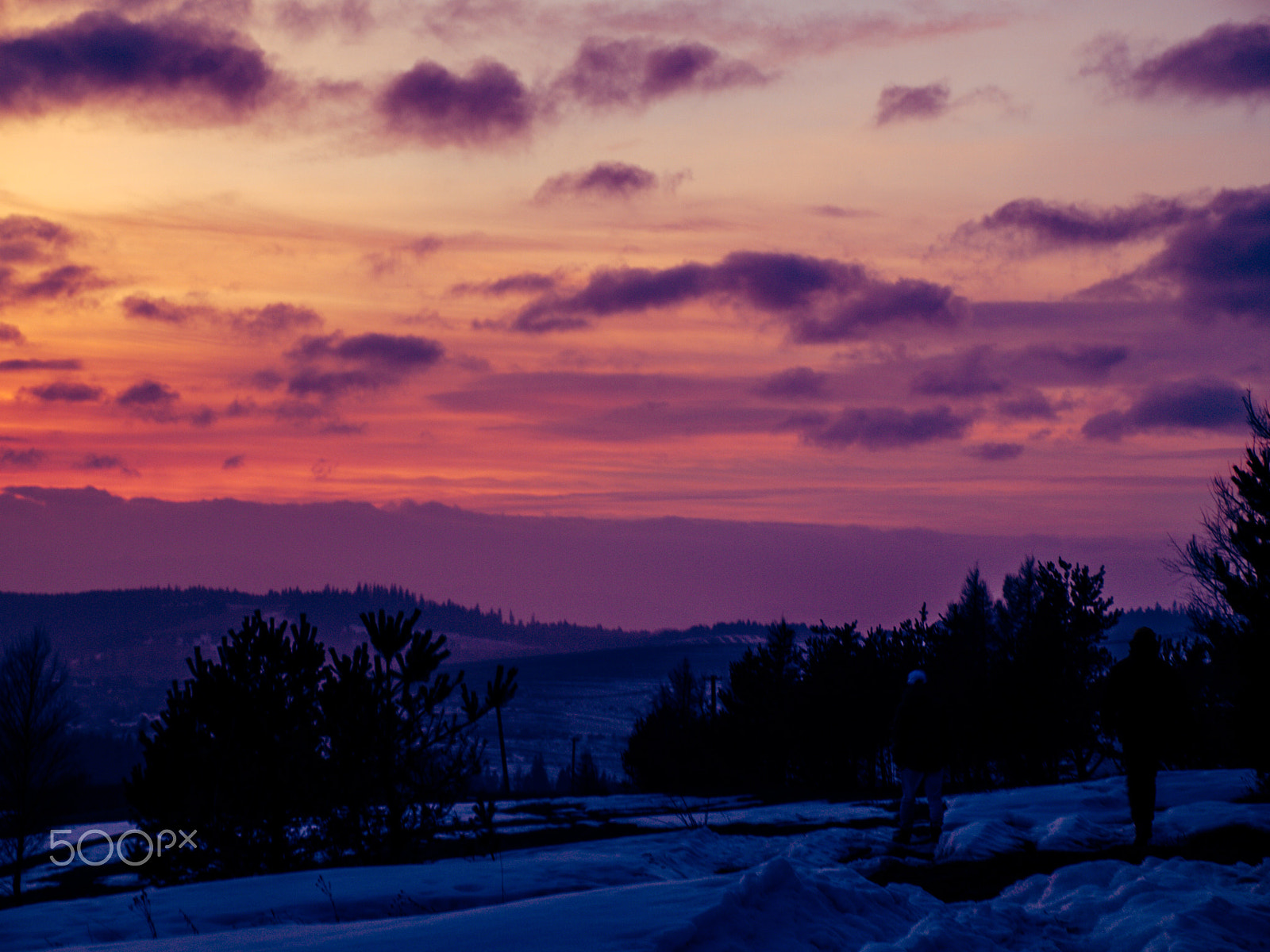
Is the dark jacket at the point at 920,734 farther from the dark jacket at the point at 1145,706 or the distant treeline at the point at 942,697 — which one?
the distant treeline at the point at 942,697

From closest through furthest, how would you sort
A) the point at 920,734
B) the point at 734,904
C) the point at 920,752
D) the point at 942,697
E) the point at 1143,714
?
the point at 734,904 → the point at 1143,714 → the point at 920,752 → the point at 920,734 → the point at 942,697

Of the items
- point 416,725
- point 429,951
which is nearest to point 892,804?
point 416,725

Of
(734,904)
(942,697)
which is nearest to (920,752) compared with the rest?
(734,904)

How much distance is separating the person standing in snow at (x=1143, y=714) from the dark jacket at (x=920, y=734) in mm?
2444

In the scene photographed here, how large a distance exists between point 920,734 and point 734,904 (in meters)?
7.70

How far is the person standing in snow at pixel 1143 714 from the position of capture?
12.0 meters

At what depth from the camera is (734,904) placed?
24.1ft

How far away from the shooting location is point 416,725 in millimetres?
16656

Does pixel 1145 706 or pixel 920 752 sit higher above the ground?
pixel 1145 706

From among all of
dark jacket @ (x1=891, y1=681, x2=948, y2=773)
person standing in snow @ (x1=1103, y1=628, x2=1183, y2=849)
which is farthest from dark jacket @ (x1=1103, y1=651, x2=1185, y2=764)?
dark jacket @ (x1=891, y1=681, x2=948, y2=773)

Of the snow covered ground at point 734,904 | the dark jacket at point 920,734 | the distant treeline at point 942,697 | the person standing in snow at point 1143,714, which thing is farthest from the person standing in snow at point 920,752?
the distant treeline at point 942,697

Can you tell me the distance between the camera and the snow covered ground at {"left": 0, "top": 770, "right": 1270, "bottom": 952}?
23.1 feet

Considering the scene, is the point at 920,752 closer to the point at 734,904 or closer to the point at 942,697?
the point at 734,904

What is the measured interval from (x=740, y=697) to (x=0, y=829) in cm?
3209
